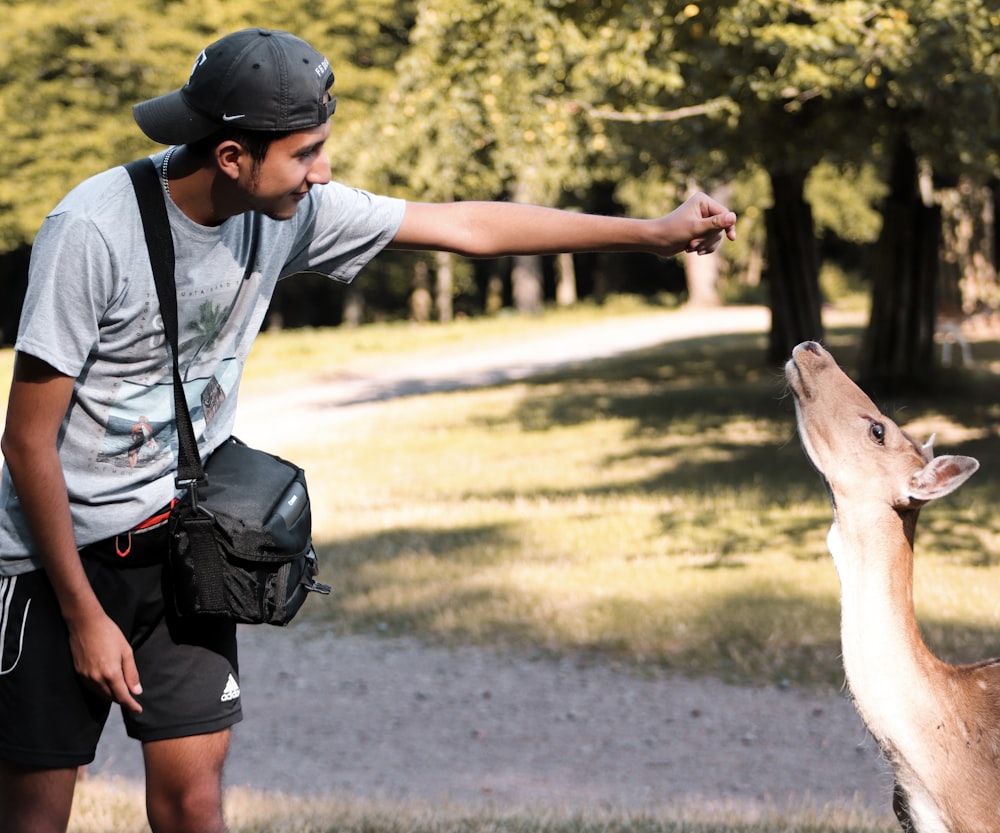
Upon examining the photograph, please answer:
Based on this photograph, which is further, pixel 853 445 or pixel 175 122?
pixel 853 445

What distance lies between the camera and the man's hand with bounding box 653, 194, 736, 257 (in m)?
3.21

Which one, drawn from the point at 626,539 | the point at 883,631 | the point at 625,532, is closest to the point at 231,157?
the point at 883,631

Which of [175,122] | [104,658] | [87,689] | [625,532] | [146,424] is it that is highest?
[175,122]

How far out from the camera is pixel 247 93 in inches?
104

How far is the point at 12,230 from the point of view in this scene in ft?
99.3

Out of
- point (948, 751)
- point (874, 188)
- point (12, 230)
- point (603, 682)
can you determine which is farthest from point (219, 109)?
point (874, 188)

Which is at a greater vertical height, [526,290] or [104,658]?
[104,658]

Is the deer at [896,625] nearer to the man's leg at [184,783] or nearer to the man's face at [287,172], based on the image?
the man's face at [287,172]

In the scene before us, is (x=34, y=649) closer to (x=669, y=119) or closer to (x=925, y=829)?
(x=925, y=829)

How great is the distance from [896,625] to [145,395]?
1.77 metres

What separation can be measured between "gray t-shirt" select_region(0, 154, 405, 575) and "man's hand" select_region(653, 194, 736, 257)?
32.7 inches

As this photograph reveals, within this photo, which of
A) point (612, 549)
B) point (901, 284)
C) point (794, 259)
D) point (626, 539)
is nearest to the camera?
point (612, 549)

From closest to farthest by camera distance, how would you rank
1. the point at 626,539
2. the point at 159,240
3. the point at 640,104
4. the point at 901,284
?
the point at 159,240
the point at 626,539
the point at 640,104
the point at 901,284

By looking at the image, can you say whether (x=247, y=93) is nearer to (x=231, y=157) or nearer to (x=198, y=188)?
(x=231, y=157)
